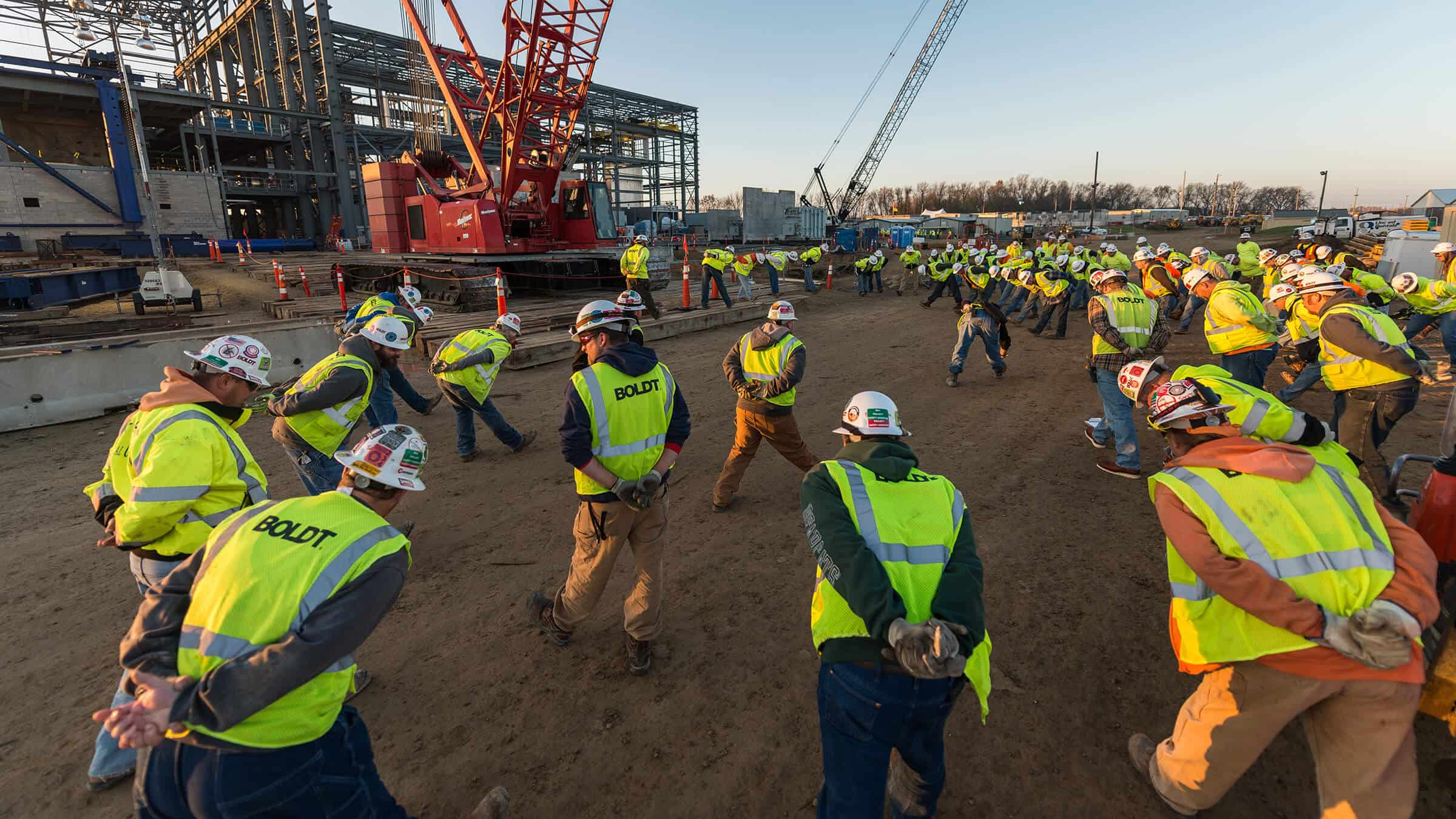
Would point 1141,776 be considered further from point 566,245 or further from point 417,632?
point 566,245

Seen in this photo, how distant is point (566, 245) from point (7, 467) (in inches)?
493

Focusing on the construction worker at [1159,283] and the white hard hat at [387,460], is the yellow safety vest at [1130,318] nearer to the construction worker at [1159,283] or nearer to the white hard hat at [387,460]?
the construction worker at [1159,283]

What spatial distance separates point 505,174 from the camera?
51.2 feet

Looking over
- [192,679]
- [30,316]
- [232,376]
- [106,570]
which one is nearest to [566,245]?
[30,316]

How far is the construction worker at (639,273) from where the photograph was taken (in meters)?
13.1

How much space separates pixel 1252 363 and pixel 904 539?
6471mm

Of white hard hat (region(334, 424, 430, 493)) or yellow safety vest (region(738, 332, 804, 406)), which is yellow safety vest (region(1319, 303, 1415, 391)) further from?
white hard hat (region(334, 424, 430, 493))

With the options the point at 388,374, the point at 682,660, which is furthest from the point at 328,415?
the point at 388,374

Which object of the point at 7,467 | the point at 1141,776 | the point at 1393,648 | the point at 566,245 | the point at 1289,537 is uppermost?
the point at 566,245

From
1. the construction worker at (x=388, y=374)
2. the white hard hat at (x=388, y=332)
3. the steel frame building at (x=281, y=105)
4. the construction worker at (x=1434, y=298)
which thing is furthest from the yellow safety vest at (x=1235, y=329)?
the steel frame building at (x=281, y=105)

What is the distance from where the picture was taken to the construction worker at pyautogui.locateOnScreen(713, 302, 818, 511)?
201 inches

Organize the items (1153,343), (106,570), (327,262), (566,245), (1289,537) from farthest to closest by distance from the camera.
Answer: (327,262), (566,245), (1153,343), (106,570), (1289,537)

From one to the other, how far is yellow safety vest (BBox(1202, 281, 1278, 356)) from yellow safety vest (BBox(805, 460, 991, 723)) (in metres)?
5.89

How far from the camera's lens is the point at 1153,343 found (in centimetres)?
619
